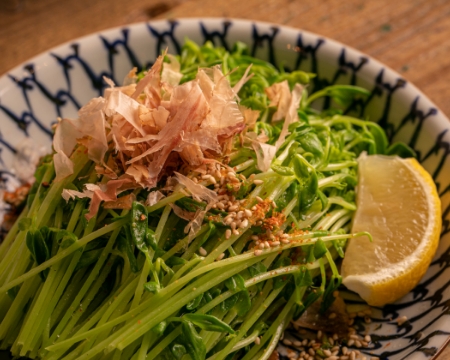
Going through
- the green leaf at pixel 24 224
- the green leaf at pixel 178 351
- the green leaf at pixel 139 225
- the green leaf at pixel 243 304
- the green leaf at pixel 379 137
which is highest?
the green leaf at pixel 24 224

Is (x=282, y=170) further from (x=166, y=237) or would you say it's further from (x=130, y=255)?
(x=130, y=255)

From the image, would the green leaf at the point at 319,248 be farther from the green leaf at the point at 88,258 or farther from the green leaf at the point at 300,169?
the green leaf at the point at 88,258

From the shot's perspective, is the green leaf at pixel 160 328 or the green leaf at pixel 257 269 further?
the green leaf at pixel 257 269

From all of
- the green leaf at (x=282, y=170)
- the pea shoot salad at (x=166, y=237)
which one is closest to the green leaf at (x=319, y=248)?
the pea shoot salad at (x=166, y=237)

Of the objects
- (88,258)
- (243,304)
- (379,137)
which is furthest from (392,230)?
(88,258)

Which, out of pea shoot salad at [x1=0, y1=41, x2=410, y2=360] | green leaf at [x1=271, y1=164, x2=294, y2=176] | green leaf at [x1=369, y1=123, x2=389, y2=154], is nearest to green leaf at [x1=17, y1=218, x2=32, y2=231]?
pea shoot salad at [x1=0, y1=41, x2=410, y2=360]

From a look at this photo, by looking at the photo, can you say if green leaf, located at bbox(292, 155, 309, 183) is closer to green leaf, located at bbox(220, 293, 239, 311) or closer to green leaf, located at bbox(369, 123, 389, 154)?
green leaf, located at bbox(220, 293, 239, 311)
